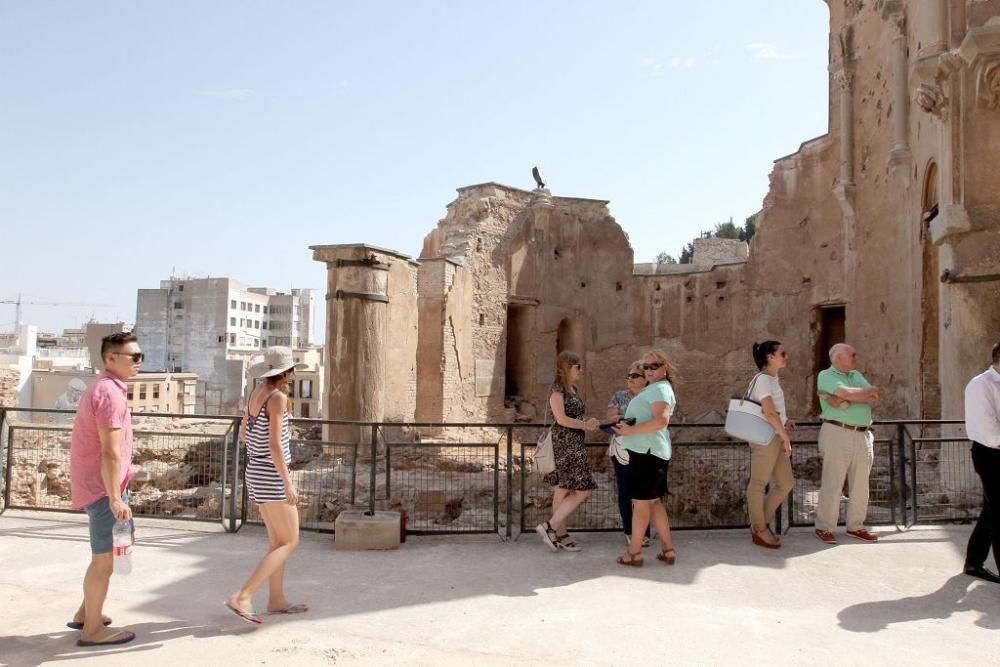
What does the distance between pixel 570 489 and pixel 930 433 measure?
7.79 m

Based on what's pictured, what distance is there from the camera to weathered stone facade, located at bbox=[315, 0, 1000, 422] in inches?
355

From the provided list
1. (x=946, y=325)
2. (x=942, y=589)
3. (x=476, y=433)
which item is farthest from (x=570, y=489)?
(x=476, y=433)

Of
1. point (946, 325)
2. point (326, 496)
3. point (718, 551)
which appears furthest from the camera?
point (946, 325)

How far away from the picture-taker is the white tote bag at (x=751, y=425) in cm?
580

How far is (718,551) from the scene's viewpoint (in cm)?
572

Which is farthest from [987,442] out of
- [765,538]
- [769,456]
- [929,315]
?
[929,315]

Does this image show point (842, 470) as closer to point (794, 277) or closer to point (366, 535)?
point (366, 535)

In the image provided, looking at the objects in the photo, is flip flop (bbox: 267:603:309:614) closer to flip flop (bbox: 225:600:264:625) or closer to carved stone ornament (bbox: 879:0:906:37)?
flip flop (bbox: 225:600:264:625)

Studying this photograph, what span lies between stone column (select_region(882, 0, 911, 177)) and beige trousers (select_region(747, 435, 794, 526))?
30.5ft

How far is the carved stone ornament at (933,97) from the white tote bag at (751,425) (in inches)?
228

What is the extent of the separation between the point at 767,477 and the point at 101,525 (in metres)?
4.62

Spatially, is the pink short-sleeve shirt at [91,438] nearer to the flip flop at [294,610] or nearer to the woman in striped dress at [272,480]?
the woman in striped dress at [272,480]

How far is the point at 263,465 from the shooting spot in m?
4.24

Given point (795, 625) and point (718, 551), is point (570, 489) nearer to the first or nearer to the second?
point (718, 551)
